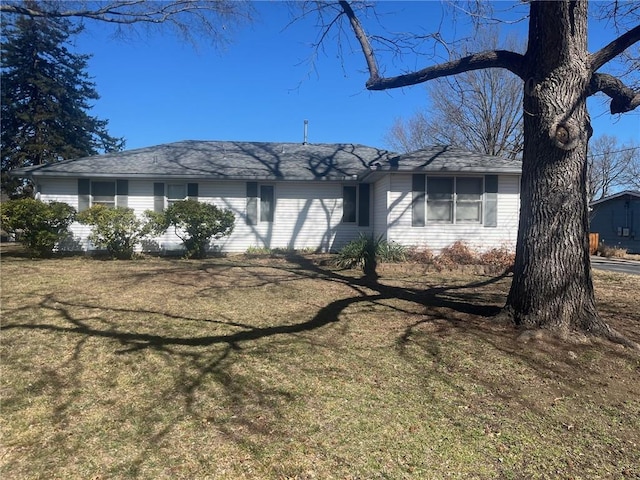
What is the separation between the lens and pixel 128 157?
15.7 meters

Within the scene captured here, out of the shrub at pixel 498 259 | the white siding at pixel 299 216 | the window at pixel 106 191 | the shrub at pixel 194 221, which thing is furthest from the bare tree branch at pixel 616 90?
the window at pixel 106 191

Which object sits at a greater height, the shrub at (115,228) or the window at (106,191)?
the window at (106,191)

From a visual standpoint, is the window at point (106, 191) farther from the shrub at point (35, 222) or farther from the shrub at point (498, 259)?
the shrub at point (498, 259)

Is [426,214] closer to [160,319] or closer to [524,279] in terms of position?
[524,279]

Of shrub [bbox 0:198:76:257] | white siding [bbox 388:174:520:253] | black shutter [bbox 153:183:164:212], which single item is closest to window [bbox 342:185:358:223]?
white siding [bbox 388:174:520:253]

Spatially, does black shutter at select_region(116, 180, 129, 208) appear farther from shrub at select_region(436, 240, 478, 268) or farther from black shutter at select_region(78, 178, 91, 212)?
shrub at select_region(436, 240, 478, 268)

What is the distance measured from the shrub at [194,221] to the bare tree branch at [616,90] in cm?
981

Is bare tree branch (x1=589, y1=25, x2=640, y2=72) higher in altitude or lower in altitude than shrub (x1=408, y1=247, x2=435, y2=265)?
higher

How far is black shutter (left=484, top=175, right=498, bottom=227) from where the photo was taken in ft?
41.8

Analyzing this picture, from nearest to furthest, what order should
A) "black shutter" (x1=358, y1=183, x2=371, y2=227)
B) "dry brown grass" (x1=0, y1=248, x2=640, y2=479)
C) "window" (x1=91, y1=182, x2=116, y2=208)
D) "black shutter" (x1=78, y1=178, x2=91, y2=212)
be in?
"dry brown grass" (x1=0, y1=248, x2=640, y2=479)
"black shutter" (x1=78, y1=178, x2=91, y2=212)
"window" (x1=91, y1=182, x2=116, y2=208)
"black shutter" (x1=358, y1=183, x2=371, y2=227)

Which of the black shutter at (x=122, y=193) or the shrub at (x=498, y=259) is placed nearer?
the shrub at (x=498, y=259)

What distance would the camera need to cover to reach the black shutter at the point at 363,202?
15078 millimetres

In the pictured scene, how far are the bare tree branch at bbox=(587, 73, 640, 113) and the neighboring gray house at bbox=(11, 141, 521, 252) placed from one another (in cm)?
636

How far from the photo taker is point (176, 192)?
14.5 meters
